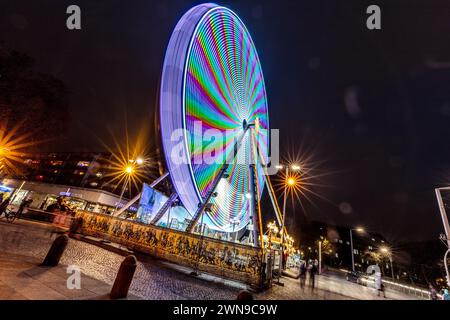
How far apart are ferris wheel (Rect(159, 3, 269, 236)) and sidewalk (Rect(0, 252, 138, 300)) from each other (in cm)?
659

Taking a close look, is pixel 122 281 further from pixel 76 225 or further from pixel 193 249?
pixel 76 225

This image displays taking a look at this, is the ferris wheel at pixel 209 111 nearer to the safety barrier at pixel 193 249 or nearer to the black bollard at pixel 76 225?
the safety barrier at pixel 193 249

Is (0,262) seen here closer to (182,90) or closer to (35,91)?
(182,90)

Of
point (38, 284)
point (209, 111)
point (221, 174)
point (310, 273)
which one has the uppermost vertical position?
point (209, 111)

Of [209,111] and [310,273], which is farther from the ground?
[209,111]

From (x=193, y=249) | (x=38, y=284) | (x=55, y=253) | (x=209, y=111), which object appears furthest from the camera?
(x=209, y=111)

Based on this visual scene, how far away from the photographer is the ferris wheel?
11547 mm

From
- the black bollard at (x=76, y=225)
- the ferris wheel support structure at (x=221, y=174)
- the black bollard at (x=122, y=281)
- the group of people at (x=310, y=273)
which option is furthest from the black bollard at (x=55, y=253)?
the group of people at (x=310, y=273)

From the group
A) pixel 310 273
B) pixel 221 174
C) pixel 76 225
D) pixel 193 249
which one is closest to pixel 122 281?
pixel 193 249

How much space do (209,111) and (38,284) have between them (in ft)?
38.0

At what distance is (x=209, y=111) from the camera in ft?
45.8

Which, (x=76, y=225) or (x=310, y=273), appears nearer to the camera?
(x=310, y=273)

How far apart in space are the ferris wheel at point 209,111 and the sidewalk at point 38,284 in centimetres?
659

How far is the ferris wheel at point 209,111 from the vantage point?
11547mm
